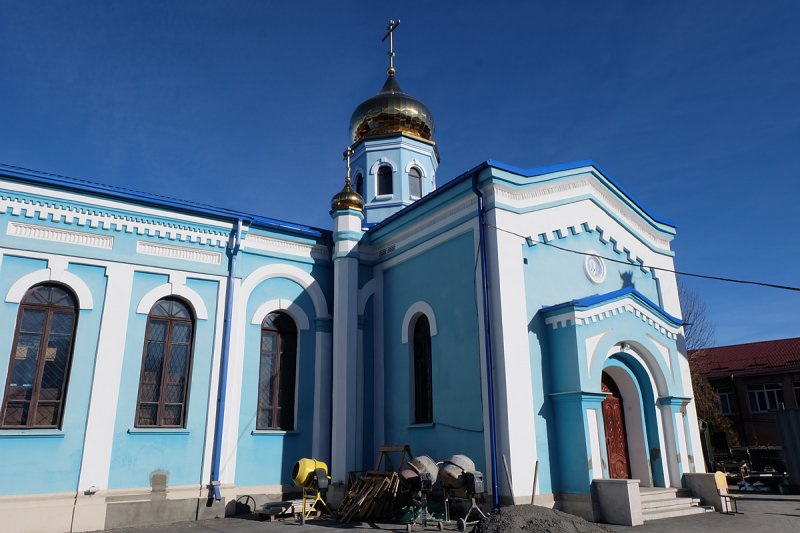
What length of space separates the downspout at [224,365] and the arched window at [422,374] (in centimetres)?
346

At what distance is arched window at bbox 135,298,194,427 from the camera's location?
994 centimetres

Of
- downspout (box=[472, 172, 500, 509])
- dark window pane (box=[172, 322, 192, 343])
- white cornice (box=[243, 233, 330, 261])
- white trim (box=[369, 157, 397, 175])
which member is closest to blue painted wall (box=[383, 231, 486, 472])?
downspout (box=[472, 172, 500, 509])

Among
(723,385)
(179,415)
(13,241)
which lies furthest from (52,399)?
(723,385)

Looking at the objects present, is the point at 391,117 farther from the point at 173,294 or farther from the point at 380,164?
the point at 173,294

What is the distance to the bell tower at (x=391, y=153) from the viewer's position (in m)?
15.9

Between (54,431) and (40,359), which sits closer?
(54,431)

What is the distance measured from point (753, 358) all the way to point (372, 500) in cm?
2480

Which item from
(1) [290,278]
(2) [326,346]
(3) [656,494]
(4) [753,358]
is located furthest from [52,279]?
(4) [753,358]

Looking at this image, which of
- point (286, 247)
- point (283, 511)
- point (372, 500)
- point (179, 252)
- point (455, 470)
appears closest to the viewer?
point (455, 470)

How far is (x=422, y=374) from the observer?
10.7 meters

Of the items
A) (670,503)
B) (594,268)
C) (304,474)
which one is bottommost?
(670,503)

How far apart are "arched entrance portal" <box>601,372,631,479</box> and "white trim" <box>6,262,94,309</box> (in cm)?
903

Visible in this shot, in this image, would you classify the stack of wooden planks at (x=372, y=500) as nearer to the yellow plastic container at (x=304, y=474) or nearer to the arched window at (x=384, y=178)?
the yellow plastic container at (x=304, y=474)

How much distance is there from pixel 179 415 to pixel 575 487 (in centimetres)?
667
